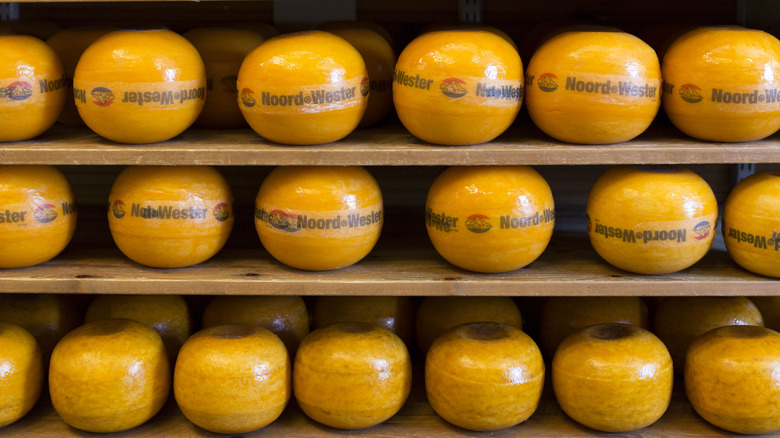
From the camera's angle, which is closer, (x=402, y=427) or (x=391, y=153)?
(x=391, y=153)

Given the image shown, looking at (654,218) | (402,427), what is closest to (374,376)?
(402,427)

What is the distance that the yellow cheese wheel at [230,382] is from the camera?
69.7 inches

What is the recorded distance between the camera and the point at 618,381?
1.76 m

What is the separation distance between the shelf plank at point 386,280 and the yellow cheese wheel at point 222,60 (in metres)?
0.40

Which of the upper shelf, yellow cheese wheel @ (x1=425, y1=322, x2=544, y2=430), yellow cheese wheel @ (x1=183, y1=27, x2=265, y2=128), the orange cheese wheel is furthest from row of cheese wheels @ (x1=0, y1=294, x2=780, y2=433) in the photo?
yellow cheese wheel @ (x1=183, y1=27, x2=265, y2=128)

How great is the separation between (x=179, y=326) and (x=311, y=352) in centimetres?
44

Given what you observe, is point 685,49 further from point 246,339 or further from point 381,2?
point 246,339

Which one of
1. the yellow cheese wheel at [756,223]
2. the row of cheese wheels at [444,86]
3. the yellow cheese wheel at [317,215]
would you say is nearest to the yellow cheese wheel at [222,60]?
the row of cheese wheels at [444,86]

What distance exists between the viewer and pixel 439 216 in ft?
5.94

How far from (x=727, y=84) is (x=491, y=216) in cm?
58

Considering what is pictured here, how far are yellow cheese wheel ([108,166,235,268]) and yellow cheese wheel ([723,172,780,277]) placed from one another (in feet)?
3.95

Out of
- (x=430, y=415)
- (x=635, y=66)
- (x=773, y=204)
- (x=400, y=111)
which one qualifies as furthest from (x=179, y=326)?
(x=773, y=204)

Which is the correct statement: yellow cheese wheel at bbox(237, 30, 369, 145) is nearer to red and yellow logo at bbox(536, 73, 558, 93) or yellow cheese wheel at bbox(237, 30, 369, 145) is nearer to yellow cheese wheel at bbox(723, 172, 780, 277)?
red and yellow logo at bbox(536, 73, 558, 93)

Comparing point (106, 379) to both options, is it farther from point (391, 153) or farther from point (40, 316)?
point (391, 153)
